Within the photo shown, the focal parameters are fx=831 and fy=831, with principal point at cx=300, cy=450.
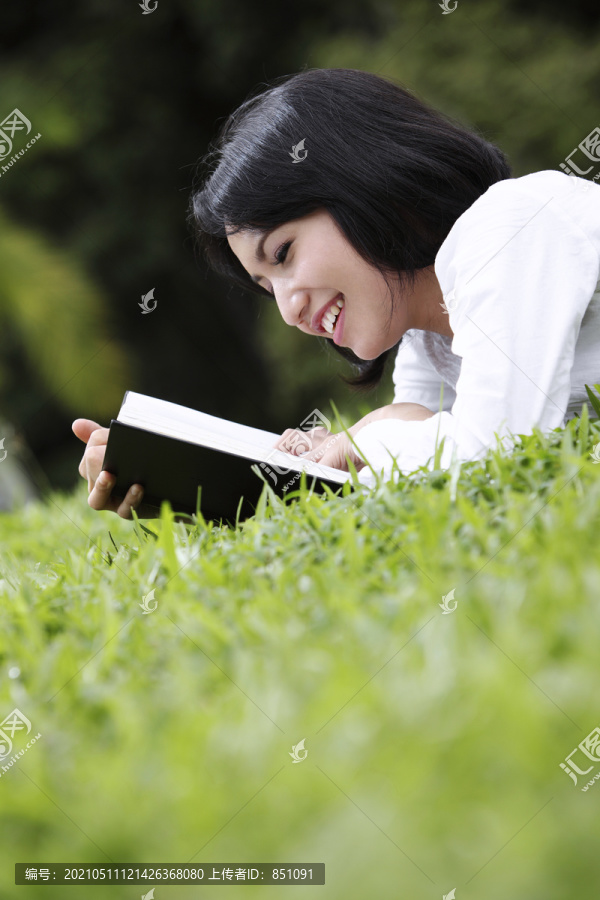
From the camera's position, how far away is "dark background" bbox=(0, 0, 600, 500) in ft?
18.2

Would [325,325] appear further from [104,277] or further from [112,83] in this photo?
[112,83]

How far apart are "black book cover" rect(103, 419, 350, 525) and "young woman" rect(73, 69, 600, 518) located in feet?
0.39

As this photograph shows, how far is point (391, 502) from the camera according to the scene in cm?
130

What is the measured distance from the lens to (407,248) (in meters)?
1.98

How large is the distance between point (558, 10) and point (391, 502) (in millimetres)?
4984

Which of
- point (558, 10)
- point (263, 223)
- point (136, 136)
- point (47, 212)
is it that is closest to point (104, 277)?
point (47, 212)

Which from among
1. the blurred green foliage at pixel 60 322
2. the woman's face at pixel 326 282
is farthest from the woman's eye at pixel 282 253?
the blurred green foliage at pixel 60 322

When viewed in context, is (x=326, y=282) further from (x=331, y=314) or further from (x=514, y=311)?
(x=514, y=311)

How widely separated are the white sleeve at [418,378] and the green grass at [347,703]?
42.9 inches

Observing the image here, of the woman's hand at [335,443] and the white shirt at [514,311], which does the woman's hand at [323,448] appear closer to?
the woman's hand at [335,443]

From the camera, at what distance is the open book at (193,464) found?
5.11 feet

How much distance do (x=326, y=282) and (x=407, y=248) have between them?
0.73 feet

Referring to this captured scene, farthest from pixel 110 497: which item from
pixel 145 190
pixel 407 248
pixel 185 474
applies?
pixel 145 190

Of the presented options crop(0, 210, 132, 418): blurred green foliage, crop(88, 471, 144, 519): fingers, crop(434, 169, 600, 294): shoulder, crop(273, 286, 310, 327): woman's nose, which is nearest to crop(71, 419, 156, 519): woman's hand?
crop(88, 471, 144, 519): fingers
